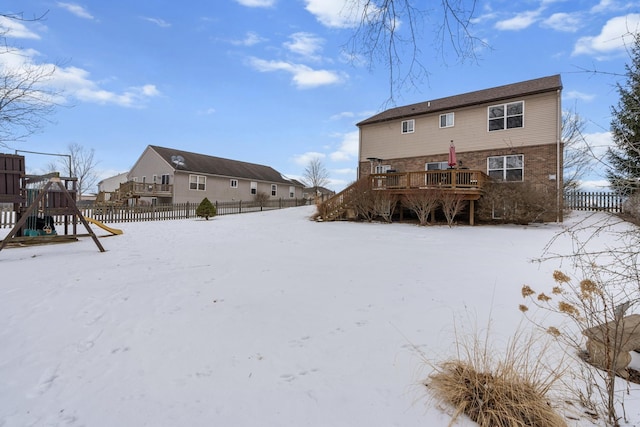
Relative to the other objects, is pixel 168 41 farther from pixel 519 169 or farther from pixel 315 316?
pixel 519 169

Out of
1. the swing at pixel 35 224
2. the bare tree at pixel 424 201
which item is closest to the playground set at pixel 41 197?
the swing at pixel 35 224

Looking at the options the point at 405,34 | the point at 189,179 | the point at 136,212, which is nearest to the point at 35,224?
the point at 136,212

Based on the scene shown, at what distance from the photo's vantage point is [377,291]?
4.57m

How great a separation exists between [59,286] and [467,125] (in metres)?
18.9

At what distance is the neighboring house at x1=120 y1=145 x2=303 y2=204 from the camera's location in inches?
1061

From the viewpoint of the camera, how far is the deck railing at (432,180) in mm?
12859

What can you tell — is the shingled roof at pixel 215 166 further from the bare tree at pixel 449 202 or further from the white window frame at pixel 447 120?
the bare tree at pixel 449 202

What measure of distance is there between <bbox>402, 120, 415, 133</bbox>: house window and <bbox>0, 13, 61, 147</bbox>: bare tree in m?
17.1

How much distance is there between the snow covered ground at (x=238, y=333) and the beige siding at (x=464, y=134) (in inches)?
471

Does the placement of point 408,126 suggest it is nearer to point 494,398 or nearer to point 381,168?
point 381,168

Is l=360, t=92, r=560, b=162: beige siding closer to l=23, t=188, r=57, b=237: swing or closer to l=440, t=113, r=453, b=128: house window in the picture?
l=440, t=113, r=453, b=128: house window

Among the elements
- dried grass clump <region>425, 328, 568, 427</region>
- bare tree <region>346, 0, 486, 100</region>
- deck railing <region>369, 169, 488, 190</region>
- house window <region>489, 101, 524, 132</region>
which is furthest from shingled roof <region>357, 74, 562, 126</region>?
dried grass clump <region>425, 328, 568, 427</region>

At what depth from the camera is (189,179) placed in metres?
28.4

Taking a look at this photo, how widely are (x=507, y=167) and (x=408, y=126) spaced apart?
247 inches
